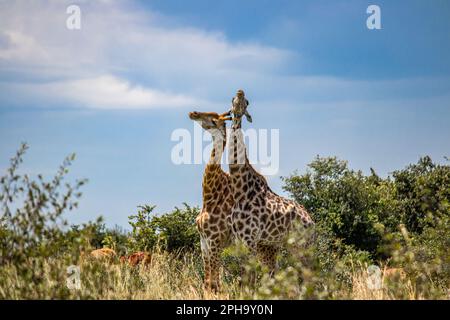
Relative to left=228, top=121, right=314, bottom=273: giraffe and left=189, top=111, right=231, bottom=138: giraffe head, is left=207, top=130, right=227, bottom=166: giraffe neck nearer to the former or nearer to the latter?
left=189, top=111, right=231, bottom=138: giraffe head

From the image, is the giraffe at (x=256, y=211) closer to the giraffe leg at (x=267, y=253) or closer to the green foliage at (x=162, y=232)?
the giraffe leg at (x=267, y=253)

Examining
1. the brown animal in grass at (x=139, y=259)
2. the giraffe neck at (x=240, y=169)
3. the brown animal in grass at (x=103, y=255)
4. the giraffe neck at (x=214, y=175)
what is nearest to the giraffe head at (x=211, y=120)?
the giraffe neck at (x=214, y=175)

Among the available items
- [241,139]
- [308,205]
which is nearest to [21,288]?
[241,139]

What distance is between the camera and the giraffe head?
39.2 feet

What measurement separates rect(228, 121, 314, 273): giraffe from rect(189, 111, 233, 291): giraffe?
17cm

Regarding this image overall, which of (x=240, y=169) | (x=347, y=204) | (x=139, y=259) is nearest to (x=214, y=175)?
(x=240, y=169)

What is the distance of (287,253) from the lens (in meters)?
12.4

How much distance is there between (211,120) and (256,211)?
1.80 m

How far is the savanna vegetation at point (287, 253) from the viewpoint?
8.95m

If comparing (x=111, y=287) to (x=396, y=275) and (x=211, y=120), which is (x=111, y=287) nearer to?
(x=211, y=120)

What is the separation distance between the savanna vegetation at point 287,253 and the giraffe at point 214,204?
0.44 metres

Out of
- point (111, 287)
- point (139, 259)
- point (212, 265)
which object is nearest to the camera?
Result: point (111, 287)
